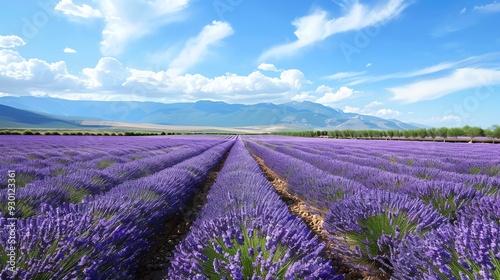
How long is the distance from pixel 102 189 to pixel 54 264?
2919 mm

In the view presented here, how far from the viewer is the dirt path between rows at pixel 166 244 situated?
2646 millimetres

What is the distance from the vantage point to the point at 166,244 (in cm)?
334

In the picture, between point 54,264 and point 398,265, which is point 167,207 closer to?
point 54,264

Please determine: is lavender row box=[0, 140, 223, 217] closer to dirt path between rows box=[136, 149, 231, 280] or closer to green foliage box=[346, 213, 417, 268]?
dirt path between rows box=[136, 149, 231, 280]

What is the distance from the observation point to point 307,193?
4332 mm

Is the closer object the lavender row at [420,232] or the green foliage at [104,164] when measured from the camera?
the lavender row at [420,232]

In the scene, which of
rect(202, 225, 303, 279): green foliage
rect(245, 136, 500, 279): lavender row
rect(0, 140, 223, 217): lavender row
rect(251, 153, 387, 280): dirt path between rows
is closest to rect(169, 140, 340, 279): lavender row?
rect(202, 225, 303, 279): green foliage

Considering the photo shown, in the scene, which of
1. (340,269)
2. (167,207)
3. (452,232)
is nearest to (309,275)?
(452,232)

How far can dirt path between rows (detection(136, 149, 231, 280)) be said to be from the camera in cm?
265

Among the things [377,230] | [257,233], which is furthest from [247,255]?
[377,230]

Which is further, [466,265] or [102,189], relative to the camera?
[102,189]

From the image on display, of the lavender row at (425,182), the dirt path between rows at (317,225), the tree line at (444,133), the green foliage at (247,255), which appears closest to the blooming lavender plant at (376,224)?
the dirt path between rows at (317,225)

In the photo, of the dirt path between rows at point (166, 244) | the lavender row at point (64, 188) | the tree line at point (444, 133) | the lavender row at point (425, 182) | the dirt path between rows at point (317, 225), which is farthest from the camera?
the tree line at point (444, 133)

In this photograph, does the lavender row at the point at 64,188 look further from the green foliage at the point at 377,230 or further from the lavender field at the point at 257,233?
the green foliage at the point at 377,230
